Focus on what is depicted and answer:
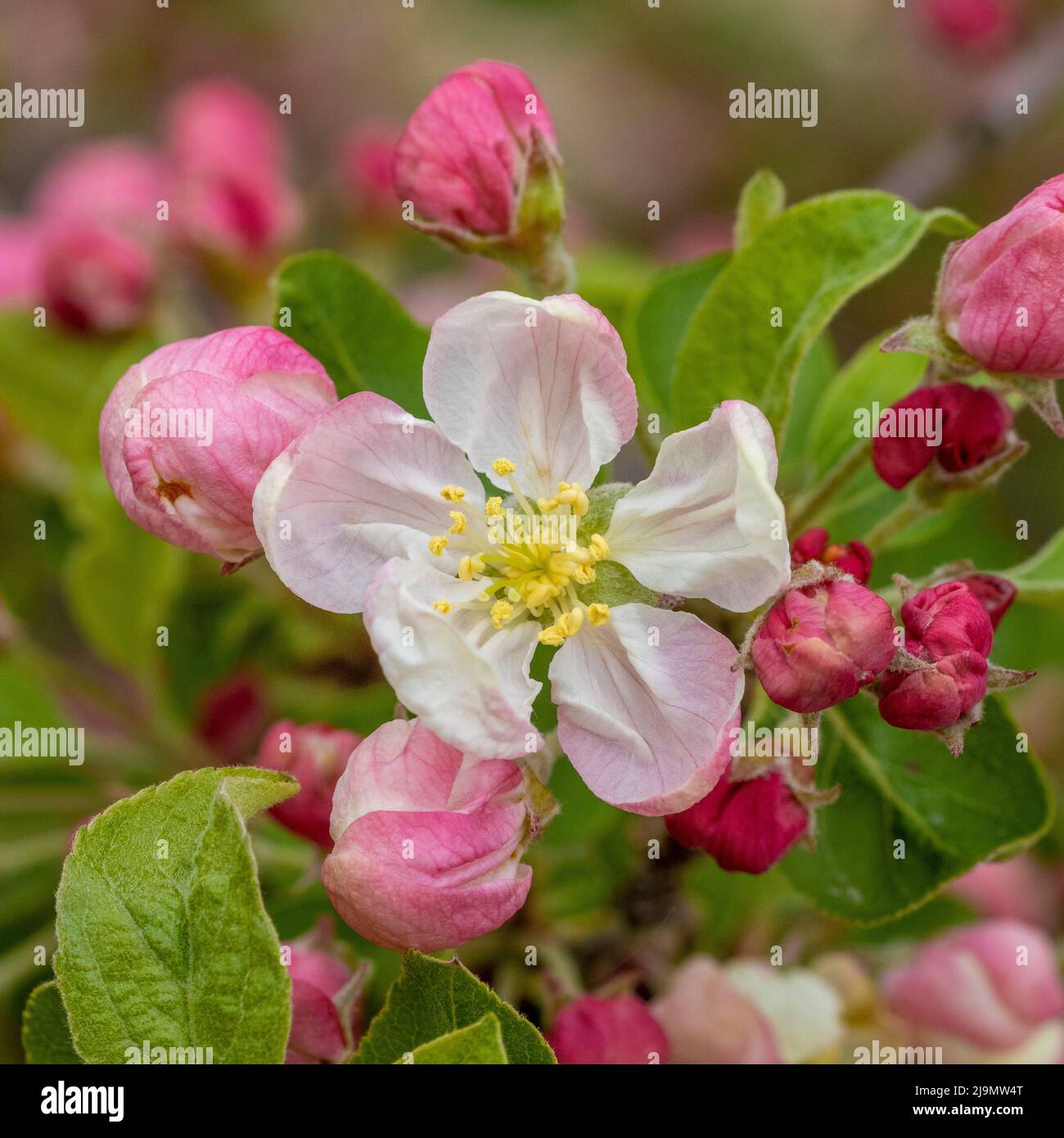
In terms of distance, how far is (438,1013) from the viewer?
1144 mm

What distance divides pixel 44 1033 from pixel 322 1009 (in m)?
0.32

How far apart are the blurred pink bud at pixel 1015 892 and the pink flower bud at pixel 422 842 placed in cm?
137

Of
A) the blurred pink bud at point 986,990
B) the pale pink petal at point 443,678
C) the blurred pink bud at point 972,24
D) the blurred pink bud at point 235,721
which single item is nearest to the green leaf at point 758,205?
the pale pink petal at point 443,678

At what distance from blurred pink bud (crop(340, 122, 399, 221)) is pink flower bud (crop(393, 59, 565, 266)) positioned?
1.62m

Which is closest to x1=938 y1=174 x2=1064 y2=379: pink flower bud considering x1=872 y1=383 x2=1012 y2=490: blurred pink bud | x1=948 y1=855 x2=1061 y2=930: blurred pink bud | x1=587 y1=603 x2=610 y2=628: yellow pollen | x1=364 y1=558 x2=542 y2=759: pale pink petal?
x1=872 y1=383 x2=1012 y2=490: blurred pink bud

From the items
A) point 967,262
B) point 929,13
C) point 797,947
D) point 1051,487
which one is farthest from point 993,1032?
point 929,13

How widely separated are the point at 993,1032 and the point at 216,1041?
1075 mm

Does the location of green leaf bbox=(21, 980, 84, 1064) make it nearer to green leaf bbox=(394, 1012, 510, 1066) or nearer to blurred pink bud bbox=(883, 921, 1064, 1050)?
green leaf bbox=(394, 1012, 510, 1066)

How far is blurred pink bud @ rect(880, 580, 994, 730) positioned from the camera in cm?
102

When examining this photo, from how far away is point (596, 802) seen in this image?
1.74 metres

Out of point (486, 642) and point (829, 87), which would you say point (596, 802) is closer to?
point (486, 642)

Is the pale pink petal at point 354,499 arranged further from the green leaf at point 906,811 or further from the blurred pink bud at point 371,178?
the blurred pink bud at point 371,178

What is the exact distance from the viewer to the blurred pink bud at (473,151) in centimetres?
133

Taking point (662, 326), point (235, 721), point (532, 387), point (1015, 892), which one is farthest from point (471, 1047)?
point (1015, 892)
